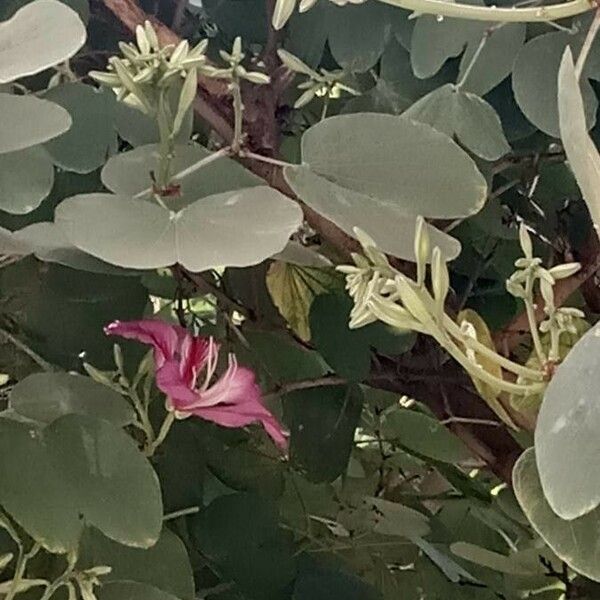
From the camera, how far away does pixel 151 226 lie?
0.89ft

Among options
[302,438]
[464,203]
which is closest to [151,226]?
[464,203]

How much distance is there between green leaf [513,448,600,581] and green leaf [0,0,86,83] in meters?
0.15

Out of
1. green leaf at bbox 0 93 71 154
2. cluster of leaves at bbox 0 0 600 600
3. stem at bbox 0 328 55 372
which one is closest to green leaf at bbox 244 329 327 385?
cluster of leaves at bbox 0 0 600 600

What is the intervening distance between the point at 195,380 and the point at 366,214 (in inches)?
3.5

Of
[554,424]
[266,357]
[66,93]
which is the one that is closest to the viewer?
[554,424]

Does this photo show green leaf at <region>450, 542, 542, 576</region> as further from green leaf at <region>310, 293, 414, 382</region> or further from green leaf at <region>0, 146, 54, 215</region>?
green leaf at <region>0, 146, 54, 215</region>

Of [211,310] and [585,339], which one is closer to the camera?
[585,339]

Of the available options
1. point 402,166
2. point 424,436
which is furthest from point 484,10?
point 424,436

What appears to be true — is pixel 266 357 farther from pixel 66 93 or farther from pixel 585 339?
pixel 585 339

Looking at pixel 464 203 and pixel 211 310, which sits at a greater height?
pixel 464 203

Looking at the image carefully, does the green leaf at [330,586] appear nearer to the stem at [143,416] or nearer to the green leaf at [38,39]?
the stem at [143,416]

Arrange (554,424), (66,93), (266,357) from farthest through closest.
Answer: (266,357) < (66,93) < (554,424)

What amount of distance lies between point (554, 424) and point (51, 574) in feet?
0.69

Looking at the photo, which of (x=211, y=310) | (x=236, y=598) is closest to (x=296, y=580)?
(x=236, y=598)
